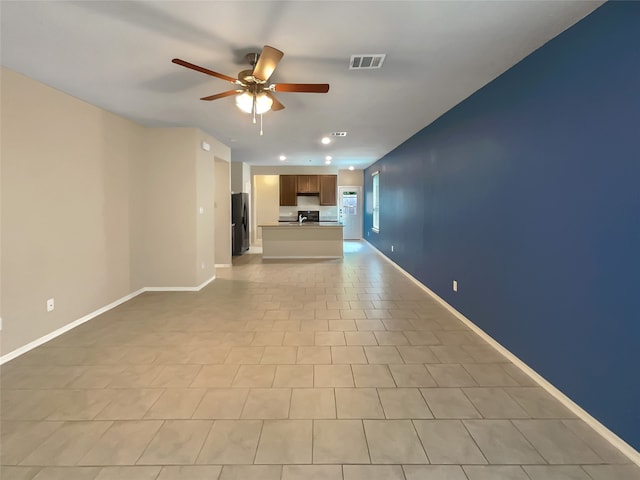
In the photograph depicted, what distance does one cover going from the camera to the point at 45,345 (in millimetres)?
3170

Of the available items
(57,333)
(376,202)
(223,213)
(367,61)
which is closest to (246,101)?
(367,61)

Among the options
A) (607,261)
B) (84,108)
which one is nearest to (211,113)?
(84,108)

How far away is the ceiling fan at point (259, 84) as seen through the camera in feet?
7.68

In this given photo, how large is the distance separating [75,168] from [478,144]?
4303 mm

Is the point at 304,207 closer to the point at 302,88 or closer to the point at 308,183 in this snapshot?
the point at 308,183

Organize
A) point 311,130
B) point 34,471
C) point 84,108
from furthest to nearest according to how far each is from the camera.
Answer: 1. point 311,130
2. point 84,108
3. point 34,471

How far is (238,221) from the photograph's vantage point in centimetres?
869

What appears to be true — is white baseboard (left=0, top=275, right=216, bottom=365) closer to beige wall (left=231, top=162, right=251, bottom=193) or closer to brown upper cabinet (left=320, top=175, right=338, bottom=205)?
beige wall (left=231, top=162, right=251, bottom=193)

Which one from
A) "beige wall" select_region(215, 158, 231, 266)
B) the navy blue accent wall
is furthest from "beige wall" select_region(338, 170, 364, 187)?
the navy blue accent wall

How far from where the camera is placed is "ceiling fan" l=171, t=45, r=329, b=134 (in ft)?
7.68

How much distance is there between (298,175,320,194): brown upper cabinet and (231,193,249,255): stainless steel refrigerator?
83.6 inches

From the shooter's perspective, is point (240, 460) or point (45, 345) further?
point (45, 345)

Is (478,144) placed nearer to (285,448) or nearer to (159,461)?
(285,448)

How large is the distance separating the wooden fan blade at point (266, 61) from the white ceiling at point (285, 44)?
0.14 metres
